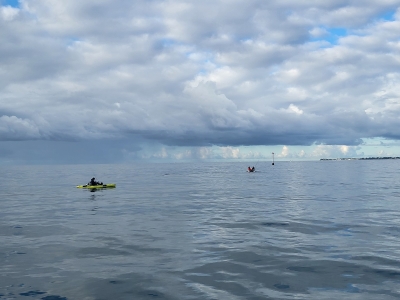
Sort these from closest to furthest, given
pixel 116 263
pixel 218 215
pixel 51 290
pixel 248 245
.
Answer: pixel 51 290, pixel 116 263, pixel 248 245, pixel 218 215

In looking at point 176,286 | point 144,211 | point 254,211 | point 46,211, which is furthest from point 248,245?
point 46,211

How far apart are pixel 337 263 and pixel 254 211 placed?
1993 centimetres

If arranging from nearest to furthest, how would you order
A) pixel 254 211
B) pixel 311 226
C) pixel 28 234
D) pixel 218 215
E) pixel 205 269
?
pixel 205 269, pixel 28 234, pixel 311 226, pixel 218 215, pixel 254 211

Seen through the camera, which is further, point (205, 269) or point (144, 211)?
point (144, 211)

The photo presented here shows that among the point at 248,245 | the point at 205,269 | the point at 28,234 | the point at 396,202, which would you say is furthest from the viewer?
the point at 396,202

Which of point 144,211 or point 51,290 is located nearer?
point 51,290

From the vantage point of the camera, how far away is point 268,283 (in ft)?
53.5

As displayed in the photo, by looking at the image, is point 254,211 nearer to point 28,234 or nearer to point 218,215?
point 218,215

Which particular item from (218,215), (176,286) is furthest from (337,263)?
(218,215)

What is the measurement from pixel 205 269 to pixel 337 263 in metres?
6.81

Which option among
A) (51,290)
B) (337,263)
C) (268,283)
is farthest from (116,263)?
(337,263)

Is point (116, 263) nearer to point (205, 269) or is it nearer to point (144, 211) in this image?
point (205, 269)

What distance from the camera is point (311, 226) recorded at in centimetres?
2962

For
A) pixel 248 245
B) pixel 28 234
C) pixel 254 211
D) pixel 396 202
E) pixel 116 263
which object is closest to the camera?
pixel 116 263
